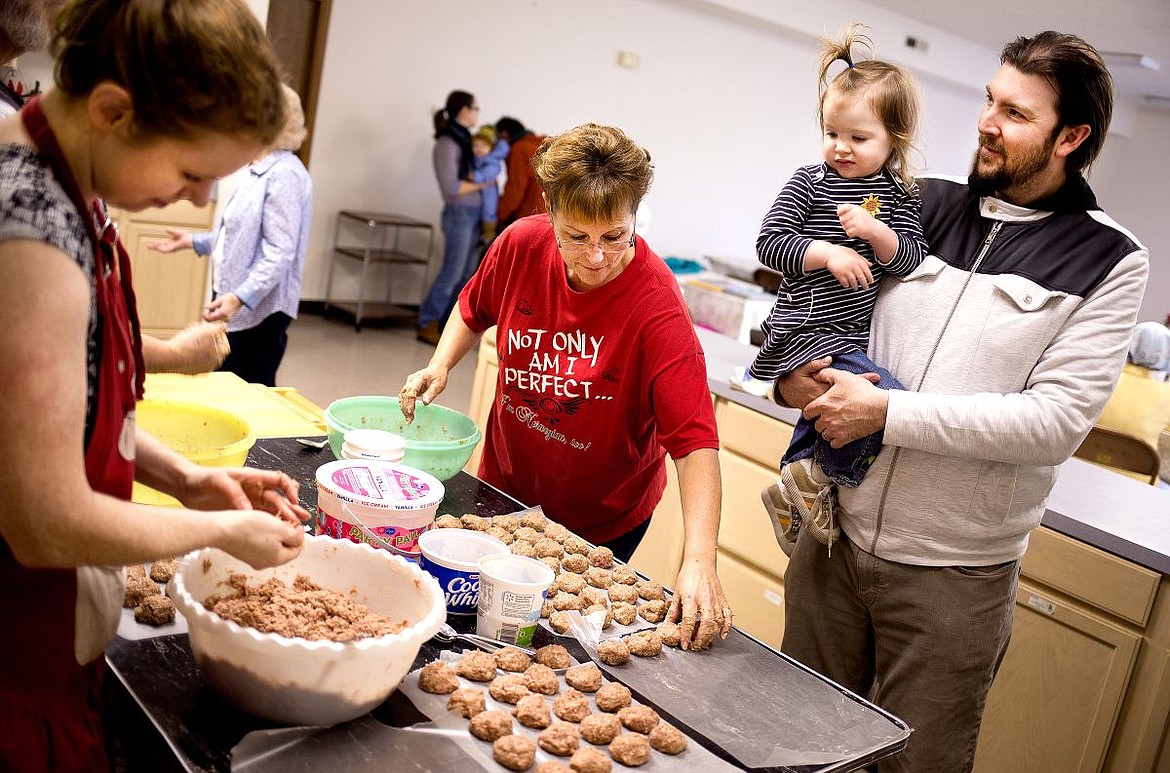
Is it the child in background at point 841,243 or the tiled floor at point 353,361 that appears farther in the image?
the tiled floor at point 353,361

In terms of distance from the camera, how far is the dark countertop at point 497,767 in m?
1.10

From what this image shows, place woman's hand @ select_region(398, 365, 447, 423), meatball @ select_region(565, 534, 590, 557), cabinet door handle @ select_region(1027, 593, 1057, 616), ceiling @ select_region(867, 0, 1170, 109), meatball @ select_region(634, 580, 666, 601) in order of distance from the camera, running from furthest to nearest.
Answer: ceiling @ select_region(867, 0, 1170, 109)
cabinet door handle @ select_region(1027, 593, 1057, 616)
woman's hand @ select_region(398, 365, 447, 423)
meatball @ select_region(565, 534, 590, 557)
meatball @ select_region(634, 580, 666, 601)

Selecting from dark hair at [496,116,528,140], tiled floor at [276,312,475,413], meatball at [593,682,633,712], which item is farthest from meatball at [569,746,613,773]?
dark hair at [496,116,528,140]

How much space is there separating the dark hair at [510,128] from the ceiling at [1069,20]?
12.0 ft

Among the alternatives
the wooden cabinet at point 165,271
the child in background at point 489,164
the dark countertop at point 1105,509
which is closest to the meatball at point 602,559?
the dark countertop at point 1105,509

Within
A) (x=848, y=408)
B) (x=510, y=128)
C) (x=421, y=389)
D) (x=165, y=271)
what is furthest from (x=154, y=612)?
(x=510, y=128)

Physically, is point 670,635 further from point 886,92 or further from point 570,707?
point 886,92

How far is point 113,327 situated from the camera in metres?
0.97

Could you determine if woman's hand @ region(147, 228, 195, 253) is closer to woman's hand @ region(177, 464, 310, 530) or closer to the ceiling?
woman's hand @ region(177, 464, 310, 530)

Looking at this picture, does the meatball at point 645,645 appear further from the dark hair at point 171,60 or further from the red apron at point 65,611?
the dark hair at point 171,60

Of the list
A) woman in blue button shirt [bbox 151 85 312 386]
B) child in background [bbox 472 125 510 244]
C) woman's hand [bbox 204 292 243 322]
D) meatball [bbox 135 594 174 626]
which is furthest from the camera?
child in background [bbox 472 125 510 244]

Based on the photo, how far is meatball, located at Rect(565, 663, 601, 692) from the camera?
1338 mm

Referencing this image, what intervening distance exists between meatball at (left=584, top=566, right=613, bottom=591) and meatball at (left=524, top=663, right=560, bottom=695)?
0.31 metres

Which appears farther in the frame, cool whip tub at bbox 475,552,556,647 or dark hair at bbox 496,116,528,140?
dark hair at bbox 496,116,528,140
